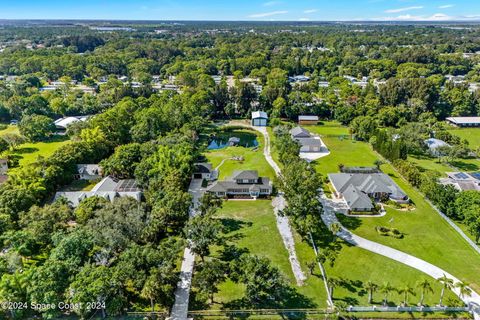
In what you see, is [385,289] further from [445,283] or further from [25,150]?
[25,150]

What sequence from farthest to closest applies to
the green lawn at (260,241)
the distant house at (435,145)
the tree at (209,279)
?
1. the distant house at (435,145)
2. the green lawn at (260,241)
3. the tree at (209,279)

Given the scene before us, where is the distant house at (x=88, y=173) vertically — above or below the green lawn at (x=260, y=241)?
above

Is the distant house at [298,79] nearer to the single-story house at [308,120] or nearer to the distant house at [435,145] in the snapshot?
the single-story house at [308,120]

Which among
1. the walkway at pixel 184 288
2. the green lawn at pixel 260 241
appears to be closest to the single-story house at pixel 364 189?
the green lawn at pixel 260 241

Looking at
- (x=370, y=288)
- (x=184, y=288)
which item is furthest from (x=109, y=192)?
(x=370, y=288)

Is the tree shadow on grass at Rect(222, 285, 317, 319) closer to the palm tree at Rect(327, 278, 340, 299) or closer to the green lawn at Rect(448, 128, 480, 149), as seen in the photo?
the palm tree at Rect(327, 278, 340, 299)

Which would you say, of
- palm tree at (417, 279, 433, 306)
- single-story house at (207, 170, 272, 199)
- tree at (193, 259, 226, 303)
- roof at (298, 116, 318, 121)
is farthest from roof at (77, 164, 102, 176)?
roof at (298, 116, 318, 121)
